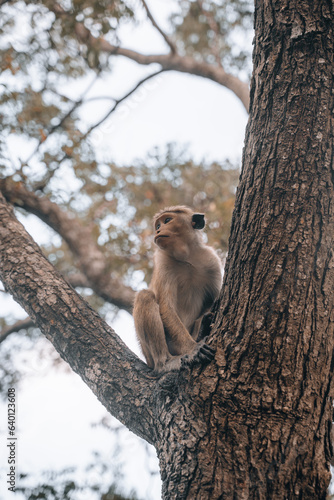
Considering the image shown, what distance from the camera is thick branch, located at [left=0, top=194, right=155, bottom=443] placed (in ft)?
10.7

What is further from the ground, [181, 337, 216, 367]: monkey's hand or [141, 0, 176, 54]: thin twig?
[141, 0, 176, 54]: thin twig

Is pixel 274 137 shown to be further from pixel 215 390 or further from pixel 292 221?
pixel 215 390

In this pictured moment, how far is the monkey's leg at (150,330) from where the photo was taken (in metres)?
4.39

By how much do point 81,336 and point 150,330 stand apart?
3.46 ft

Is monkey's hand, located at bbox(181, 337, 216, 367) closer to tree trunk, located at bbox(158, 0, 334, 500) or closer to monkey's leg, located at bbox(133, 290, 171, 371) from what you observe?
tree trunk, located at bbox(158, 0, 334, 500)

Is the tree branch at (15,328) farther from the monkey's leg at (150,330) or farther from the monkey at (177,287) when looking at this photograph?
the monkey's leg at (150,330)

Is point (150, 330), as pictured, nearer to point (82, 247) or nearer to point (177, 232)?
point (177, 232)

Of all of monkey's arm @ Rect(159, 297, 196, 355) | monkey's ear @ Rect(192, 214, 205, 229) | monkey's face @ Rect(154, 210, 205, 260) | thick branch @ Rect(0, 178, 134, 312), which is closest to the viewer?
monkey's arm @ Rect(159, 297, 196, 355)

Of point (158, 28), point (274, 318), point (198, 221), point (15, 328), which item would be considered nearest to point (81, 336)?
point (274, 318)

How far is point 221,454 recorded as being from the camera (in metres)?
2.48

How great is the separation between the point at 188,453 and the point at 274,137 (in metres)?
1.94

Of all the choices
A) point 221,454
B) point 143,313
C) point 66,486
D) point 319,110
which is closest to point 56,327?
point 143,313

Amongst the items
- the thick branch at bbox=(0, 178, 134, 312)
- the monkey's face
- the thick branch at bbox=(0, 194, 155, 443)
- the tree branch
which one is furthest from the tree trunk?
the tree branch

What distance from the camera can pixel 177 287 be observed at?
5145 mm
